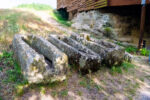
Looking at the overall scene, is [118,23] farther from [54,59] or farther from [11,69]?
[11,69]

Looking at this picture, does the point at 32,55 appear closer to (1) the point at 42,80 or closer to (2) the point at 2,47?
(1) the point at 42,80

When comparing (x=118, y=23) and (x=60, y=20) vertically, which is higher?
(x=60, y=20)

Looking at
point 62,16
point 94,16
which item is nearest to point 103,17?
point 94,16

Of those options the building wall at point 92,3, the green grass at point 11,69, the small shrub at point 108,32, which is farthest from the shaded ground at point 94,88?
the small shrub at point 108,32

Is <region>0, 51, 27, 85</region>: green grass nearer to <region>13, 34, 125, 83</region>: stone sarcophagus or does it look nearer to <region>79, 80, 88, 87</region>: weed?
<region>13, 34, 125, 83</region>: stone sarcophagus

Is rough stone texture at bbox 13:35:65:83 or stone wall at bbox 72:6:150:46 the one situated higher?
stone wall at bbox 72:6:150:46

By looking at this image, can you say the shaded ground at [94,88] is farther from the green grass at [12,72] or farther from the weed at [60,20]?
the weed at [60,20]

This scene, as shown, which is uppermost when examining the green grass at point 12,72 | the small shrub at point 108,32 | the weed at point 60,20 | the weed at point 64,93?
the weed at point 60,20

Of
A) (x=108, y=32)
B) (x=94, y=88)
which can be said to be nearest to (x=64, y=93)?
(x=94, y=88)

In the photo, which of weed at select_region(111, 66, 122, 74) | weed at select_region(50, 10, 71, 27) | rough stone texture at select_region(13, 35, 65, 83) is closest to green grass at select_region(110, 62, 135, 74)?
weed at select_region(111, 66, 122, 74)

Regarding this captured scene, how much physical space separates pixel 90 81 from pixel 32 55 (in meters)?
1.49

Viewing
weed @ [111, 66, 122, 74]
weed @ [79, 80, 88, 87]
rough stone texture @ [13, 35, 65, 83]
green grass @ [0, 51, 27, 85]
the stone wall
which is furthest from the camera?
the stone wall

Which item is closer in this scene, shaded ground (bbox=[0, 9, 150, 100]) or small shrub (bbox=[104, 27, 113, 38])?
shaded ground (bbox=[0, 9, 150, 100])

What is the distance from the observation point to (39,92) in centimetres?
265
